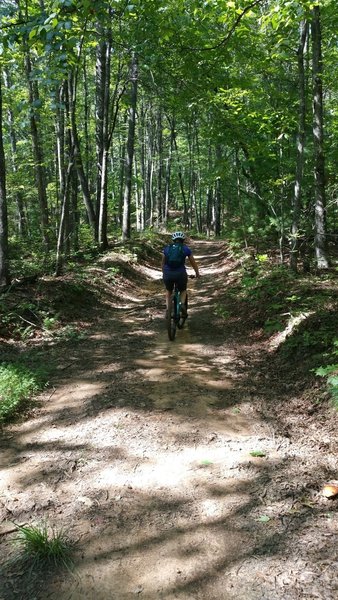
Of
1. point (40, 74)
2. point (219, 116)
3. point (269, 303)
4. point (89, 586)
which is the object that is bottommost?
point (89, 586)

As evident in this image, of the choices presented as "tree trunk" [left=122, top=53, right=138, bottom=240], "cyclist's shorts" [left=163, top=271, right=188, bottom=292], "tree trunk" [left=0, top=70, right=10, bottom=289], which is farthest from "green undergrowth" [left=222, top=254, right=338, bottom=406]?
"tree trunk" [left=122, top=53, right=138, bottom=240]

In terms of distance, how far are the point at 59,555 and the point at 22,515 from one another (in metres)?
0.67

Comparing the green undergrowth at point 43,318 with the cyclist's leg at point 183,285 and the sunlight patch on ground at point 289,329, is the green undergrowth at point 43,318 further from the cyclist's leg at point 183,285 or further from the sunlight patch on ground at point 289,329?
the sunlight patch on ground at point 289,329

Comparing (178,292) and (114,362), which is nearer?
(114,362)

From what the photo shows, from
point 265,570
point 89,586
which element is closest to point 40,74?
point 89,586

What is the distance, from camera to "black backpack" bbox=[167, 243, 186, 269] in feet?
27.1

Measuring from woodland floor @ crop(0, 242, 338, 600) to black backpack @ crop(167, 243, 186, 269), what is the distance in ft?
6.38

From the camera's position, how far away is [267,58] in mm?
10523

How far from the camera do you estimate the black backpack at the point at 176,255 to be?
8273 millimetres

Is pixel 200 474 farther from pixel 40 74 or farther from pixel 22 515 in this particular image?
pixel 40 74

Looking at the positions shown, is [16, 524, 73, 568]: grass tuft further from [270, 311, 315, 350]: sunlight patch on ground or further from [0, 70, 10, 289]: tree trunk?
[0, 70, 10, 289]: tree trunk

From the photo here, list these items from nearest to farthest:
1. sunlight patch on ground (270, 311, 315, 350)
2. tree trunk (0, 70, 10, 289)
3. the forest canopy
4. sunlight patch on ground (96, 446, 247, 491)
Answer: sunlight patch on ground (96, 446, 247, 491)
the forest canopy
sunlight patch on ground (270, 311, 315, 350)
tree trunk (0, 70, 10, 289)

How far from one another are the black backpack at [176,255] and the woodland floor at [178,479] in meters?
1.95

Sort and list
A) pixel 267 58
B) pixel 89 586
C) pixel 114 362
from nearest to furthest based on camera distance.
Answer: pixel 89 586
pixel 114 362
pixel 267 58
